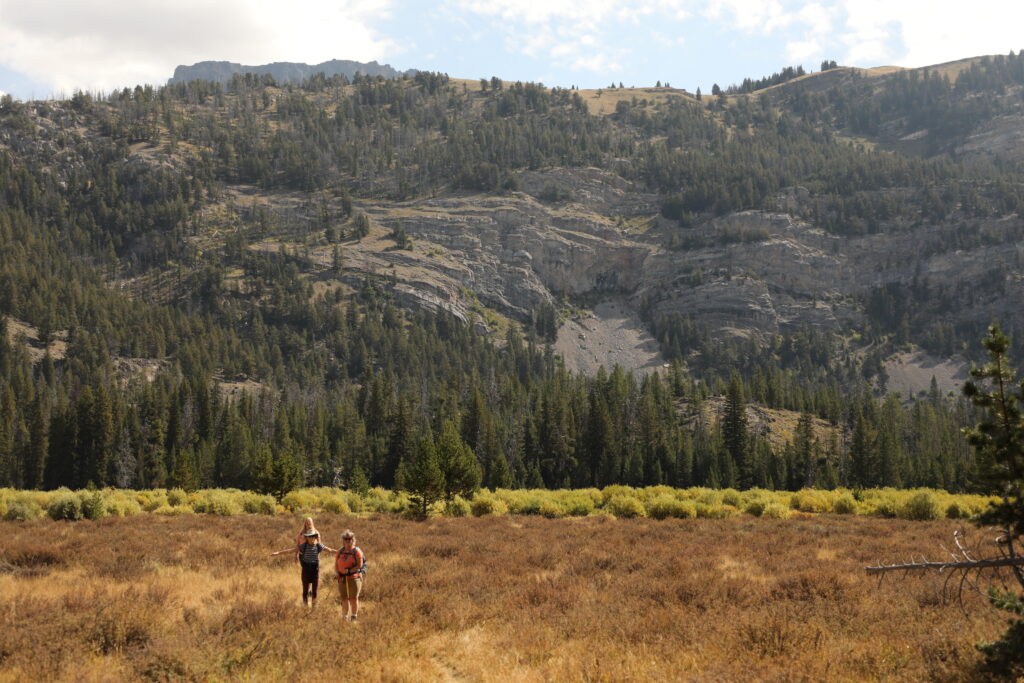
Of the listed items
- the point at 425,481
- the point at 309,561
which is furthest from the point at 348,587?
the point at 425,481

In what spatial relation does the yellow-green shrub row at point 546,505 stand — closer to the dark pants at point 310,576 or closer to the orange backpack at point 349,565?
the dark pants at point 310,576

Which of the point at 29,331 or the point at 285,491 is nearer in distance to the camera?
the point at 285,491

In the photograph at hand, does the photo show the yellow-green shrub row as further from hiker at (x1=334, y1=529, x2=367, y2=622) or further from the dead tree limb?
hiker at (x1=334, y1=529, x2=367, y2=622)

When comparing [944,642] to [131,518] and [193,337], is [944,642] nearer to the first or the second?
[131,518]

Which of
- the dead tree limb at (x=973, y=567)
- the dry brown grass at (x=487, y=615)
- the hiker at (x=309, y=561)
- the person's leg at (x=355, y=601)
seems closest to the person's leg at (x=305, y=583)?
the hiker at (x=309, y=561)

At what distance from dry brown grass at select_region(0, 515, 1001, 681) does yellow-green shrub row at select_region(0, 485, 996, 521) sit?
8.36m

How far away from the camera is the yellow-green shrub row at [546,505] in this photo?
29656mm

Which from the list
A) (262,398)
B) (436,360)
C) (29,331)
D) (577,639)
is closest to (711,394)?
(436,360)

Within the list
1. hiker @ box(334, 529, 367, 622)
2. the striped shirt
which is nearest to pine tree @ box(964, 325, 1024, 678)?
hiker @ box(334, 529, 367, 622)

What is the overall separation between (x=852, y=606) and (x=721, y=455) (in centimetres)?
8100

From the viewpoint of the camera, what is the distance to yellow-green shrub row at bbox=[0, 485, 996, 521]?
29.7 m

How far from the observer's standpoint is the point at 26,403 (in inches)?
4245

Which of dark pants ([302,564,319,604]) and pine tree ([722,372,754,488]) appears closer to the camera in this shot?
dark pants ([302,564,319,604])

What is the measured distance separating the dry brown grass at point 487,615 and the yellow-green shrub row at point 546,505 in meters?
8.36
